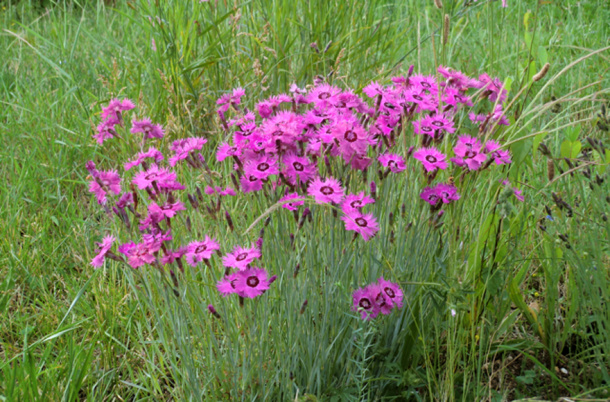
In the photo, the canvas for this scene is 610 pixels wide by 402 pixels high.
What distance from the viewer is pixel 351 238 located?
144cm

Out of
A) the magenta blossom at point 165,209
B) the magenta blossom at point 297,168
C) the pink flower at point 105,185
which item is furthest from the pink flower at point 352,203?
the pink flower at point 105,185

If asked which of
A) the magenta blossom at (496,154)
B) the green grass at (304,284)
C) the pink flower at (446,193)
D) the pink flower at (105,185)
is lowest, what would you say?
the green grass at (304,284)

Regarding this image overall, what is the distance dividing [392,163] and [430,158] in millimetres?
101

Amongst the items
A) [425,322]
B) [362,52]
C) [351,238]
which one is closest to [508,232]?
[425,322]

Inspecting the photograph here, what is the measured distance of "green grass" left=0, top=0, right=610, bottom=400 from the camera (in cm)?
136

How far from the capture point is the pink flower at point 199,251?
1156 millimetres

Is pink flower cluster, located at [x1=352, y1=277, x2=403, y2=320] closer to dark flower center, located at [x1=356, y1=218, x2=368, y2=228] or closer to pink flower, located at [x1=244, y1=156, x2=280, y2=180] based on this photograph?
dark flower center, located at [x1=356, y1=218, x2=368, y2=228]

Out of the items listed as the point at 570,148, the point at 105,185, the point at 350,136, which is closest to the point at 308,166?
the point at 350,136

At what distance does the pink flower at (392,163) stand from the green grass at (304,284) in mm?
113

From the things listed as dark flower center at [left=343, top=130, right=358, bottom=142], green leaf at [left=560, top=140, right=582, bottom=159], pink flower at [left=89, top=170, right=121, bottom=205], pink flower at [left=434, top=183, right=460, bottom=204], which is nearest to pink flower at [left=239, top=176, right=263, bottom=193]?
dark flower center at [left=343, top=130, right=358, bottom=142]

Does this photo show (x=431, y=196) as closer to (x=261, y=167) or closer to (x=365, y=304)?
(x=365, y=304)

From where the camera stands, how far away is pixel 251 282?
1.14 meters

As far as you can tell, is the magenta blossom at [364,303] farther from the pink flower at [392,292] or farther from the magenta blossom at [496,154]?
the magenta blossom at [496,154]

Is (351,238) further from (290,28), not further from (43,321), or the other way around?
(290,28)
